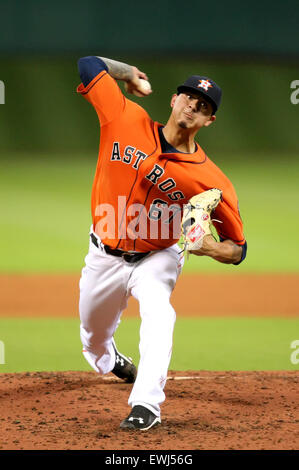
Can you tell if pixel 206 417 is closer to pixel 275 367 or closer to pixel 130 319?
pixel 275 367

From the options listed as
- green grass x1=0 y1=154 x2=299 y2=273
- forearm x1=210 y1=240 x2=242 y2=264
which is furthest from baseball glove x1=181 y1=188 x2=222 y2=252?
green grass x1=0 y1=154 x2=299 y2=273

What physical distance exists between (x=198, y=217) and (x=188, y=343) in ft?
9.03

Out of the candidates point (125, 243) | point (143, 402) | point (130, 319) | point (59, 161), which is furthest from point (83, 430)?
point (59, 161)

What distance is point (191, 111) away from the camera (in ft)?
16.0

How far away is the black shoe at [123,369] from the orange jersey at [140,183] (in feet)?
3.56

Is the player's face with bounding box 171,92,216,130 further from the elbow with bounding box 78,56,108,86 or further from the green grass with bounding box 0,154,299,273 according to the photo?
the green grass with bounding box 0,154,299,273

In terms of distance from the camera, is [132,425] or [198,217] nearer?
[132,425]

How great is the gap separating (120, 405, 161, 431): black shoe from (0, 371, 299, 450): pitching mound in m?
0.04

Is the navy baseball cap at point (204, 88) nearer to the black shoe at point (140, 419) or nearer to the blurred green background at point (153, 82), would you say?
the black shoe at point (140, 419)

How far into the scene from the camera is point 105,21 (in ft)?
53.9

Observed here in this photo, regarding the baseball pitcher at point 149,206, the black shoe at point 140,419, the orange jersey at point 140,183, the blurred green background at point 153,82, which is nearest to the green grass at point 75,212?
the blurred green background at point 153,82

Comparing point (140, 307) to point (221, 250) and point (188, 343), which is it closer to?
point (221, 250)

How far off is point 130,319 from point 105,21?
396 inches

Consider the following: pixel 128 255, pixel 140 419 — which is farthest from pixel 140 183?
pixel 140 419
